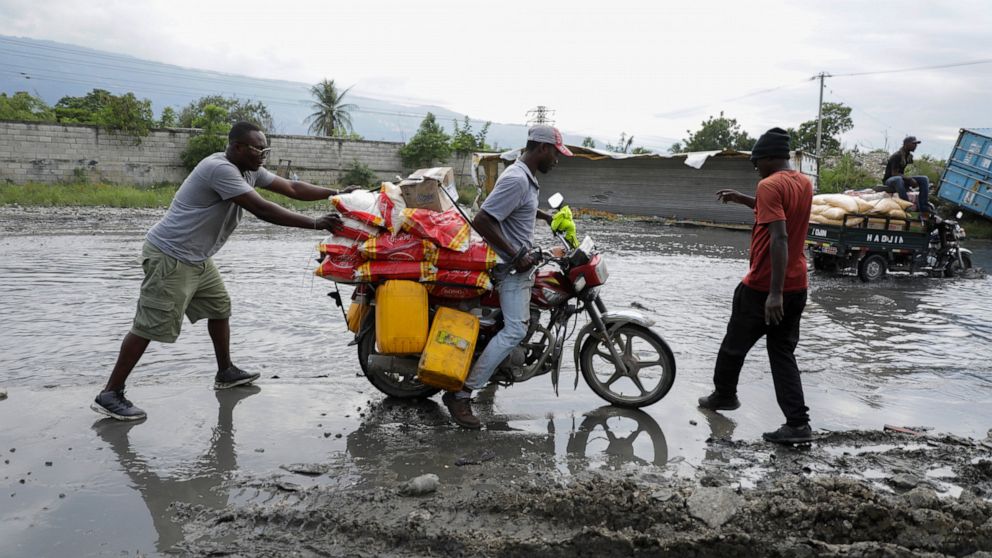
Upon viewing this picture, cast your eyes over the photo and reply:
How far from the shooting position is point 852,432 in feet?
15.2

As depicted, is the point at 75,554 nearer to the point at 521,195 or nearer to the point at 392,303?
the point at 392,303

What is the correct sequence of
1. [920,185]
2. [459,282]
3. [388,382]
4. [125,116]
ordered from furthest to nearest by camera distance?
1. [125,116]
2. [920,185]
3. [388,382]
4. [459,282]

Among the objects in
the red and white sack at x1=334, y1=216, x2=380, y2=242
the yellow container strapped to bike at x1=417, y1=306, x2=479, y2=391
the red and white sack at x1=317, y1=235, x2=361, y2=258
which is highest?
the red and white sack at x1=334, y1=216, x2=380, y2=242

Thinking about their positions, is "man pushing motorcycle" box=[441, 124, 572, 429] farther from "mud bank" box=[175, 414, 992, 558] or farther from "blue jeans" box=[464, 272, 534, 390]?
"mud bank" box=[175, 414, 992, 558]

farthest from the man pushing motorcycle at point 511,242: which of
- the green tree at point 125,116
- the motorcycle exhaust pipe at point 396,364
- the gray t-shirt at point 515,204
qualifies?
the green tree at point 125,116

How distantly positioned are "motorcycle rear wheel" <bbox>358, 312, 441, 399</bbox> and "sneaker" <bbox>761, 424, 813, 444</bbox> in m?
2.32

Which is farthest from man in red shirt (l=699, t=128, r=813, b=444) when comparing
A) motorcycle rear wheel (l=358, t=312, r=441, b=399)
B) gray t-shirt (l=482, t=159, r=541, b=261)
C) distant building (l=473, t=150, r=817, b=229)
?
distant building (l=473, t=150, r=817, b=229)

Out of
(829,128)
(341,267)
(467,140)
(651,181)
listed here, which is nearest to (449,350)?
(341,267)

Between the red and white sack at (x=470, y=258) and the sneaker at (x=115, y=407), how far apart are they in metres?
2.21

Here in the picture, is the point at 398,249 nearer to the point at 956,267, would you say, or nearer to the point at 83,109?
the point at 956,267

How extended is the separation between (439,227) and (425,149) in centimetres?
3022

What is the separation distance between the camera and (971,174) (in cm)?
1906

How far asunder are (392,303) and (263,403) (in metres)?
1.31

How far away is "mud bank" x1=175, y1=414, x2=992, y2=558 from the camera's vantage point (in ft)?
9.96
